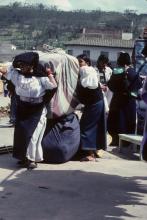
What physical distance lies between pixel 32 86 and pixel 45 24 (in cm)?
11790

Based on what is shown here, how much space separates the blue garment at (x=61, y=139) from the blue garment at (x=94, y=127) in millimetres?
145

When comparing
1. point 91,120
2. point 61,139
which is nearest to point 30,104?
point 61,139

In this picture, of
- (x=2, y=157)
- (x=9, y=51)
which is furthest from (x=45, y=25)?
(x=2, y=157)

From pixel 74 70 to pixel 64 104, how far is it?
1.90 ft

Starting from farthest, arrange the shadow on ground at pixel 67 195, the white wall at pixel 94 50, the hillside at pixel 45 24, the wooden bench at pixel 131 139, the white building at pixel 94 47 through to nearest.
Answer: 1. the hillside at pixel 45 24
2. the white building at pixel 94 47
3. the white wall at pixel 94 50
4. the wooden bench at pixel 131 139
5. the shadow on ground at pixel 67 195

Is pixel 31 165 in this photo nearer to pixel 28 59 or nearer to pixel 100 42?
pixel 28 59

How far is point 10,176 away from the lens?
8234mm

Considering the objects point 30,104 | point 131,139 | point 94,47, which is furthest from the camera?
point 94,47

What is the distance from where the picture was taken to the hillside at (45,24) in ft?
375

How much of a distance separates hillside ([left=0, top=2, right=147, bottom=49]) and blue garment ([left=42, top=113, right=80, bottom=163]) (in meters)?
96.3

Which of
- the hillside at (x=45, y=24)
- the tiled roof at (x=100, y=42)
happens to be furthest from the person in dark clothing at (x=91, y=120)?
the hillside at (x=45, y=24)

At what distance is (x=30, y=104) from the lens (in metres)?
8.71

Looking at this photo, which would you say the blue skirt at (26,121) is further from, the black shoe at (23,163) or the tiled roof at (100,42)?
the tiled roof at (100,42)

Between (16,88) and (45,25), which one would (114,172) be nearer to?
(16,88)
